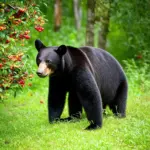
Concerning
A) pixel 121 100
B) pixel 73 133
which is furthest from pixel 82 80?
pixel 121 100

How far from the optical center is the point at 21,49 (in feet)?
25.8

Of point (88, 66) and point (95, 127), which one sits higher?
point (88, 66)

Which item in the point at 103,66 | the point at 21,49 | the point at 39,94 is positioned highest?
the point at 21,49

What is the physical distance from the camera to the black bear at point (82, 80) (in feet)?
26.9

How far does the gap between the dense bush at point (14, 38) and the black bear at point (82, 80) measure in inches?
Result: 17.2

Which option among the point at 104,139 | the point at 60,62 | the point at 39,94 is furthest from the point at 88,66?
the point at 39,94

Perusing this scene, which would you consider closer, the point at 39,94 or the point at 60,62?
the point at 60,62

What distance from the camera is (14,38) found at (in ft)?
24.5

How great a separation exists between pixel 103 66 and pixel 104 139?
2275mm

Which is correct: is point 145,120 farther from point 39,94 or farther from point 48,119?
point 39,94

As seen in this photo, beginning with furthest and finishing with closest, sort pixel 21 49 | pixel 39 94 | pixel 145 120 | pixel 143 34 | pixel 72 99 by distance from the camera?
pixel 143 34 → pixel 39 94 → pixel 72 99 → pixel 145 120 → pixel 21 49

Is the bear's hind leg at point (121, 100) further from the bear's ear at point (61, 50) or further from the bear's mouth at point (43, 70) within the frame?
the bear's mouth at point (43, 70)

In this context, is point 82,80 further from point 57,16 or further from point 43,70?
point 57,16

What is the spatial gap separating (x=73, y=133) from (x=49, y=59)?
137 centimetres
